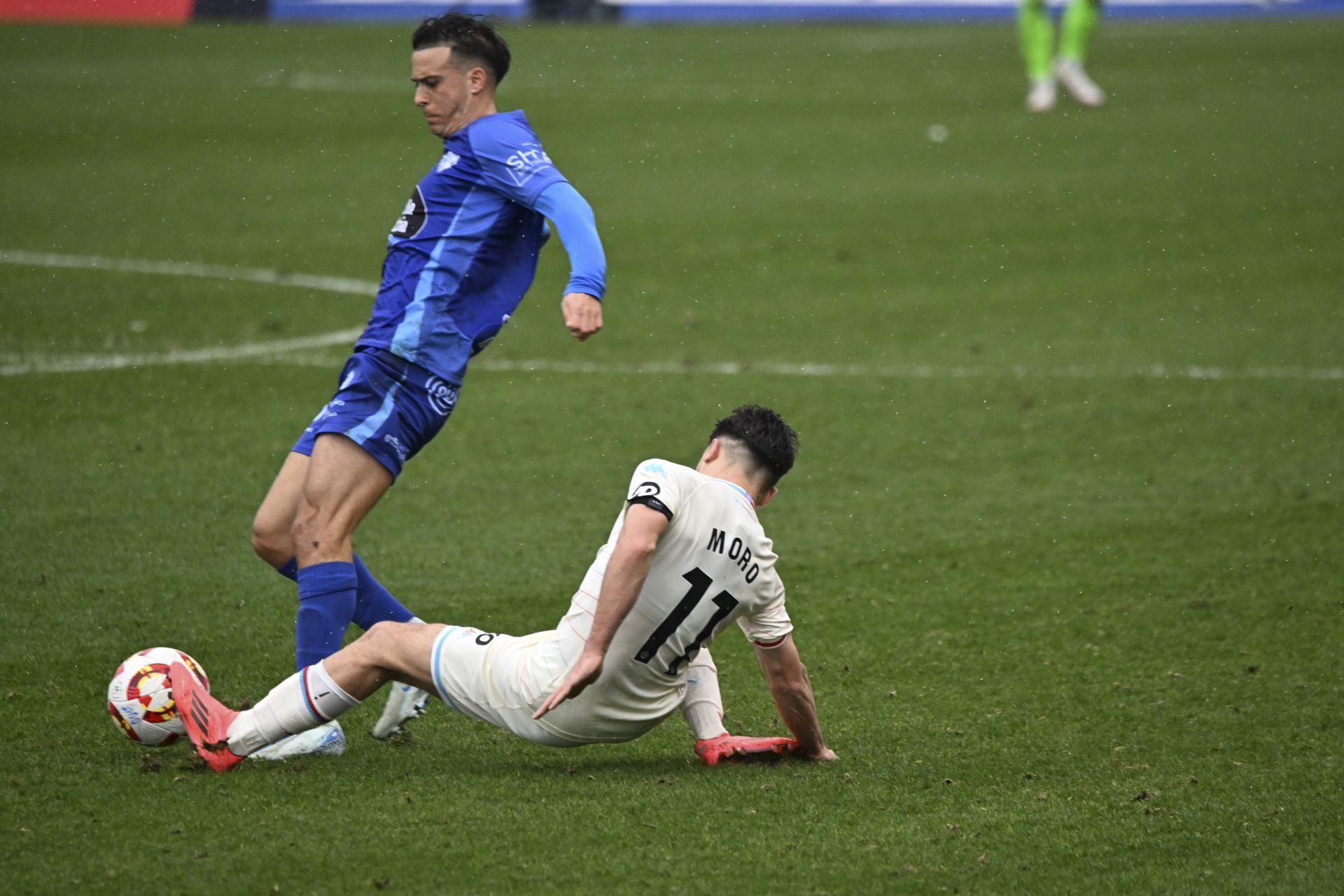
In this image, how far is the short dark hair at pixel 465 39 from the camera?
16.0 feet

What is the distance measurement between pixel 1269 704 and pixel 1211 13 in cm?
2975

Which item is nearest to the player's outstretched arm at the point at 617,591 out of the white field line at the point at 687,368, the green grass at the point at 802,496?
the green grass at the point at 802,496

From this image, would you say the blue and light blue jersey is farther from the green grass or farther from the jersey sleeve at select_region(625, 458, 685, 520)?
the green grass

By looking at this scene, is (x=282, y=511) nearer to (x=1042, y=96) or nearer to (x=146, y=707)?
(x=146, y=707)

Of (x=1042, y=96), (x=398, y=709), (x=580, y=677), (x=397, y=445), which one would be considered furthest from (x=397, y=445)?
(x=1042, y=96)

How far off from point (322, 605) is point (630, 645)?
100 cm

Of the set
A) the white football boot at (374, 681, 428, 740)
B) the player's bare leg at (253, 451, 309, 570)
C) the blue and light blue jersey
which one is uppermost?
the blue and light blue jersey

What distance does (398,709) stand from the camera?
4.68 meters

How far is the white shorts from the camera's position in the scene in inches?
166

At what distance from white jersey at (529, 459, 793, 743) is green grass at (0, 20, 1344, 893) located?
0.81 ft

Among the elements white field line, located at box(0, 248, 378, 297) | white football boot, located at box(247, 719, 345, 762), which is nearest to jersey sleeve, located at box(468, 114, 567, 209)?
white football boot, located at box(247, 719, 345, 762)

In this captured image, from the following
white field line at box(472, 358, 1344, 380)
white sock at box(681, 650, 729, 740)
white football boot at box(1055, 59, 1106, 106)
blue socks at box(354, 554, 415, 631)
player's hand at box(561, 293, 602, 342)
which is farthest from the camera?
white football boot at box(1055, 59, 1106, 106)

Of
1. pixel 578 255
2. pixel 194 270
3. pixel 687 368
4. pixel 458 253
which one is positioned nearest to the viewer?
pixel 578 255

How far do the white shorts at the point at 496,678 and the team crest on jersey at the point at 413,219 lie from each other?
1290 millimetres
